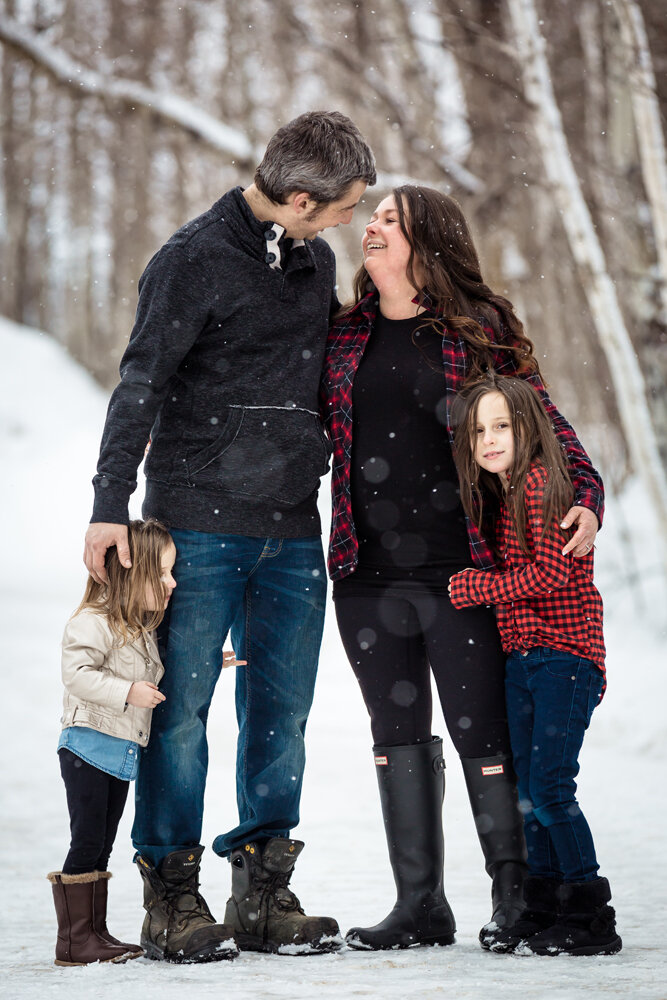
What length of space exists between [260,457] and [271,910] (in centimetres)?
120

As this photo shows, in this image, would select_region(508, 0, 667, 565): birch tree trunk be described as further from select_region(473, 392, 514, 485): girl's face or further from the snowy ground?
select_region(473, 392, 514, 485): girl's face

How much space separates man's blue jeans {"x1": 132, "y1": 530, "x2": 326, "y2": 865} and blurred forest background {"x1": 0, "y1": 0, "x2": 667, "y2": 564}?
438 cm

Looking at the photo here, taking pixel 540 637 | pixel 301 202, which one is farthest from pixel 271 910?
pixel 301 202

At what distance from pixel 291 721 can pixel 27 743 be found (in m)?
3.61

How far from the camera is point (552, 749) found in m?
2.66

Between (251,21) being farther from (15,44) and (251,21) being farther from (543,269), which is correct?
(543,269)

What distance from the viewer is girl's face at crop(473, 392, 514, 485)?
9.29 ft

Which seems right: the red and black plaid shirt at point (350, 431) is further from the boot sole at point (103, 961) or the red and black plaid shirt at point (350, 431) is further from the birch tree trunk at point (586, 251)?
the birch tree trunk at point (586, 251)

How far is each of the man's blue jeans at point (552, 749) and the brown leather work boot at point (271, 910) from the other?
583 millimetres

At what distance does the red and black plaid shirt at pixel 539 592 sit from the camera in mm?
2723

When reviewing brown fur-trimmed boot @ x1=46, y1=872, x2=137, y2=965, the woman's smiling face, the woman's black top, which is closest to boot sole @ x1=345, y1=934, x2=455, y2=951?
brown fur-trimmed boot @ x1=46, y1=872, x2=137, y2=965

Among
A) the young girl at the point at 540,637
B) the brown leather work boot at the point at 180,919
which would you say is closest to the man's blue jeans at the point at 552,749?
the young girl at the point at 540,637

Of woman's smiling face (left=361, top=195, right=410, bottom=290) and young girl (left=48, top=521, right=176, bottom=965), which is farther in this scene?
woman's smiling face (left=361, top=195, right=410, bottom=290)

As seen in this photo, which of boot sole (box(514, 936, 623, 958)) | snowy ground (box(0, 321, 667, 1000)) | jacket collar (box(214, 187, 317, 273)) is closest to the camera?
snowy ground (box(0, 321, 667, 1000))
